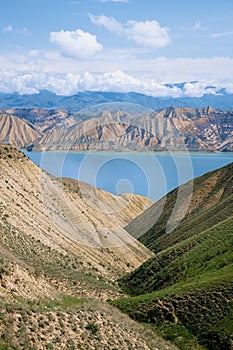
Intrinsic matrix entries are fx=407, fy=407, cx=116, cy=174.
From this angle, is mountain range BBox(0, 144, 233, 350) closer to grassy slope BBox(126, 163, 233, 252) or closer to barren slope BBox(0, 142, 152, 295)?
barren slope BBox(0, 142, 152, 295)

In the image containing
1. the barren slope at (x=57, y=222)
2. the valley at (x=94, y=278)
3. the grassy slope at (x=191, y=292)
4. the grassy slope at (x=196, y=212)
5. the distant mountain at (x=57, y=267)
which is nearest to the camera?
the distant mountain at (x=57, y=267)

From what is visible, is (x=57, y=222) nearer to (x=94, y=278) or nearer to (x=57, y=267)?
(x=94, y=278)

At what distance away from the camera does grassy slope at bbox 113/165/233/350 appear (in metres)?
22.4

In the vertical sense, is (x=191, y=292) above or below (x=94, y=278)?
above

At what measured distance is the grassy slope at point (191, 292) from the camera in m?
22.4

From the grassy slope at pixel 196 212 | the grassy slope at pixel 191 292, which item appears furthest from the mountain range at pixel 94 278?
the grassy slope at pixel 196 212

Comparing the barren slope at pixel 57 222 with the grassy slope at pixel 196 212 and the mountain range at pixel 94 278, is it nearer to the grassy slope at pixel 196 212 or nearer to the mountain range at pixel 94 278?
the mountain range at pixel 94 278

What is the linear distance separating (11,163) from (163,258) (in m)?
21.1

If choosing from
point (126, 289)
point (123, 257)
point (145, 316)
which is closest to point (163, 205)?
point (123, 257)

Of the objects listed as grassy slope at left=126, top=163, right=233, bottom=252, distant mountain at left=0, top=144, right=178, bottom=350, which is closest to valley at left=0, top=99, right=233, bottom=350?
distant mountain at left=0, top=144, right=178, bottom=350

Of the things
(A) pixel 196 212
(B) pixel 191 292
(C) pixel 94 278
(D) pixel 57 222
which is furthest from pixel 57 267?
(A) pixel 196 212

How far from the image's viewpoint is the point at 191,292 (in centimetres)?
2552

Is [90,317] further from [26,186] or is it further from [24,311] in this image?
[26,186]

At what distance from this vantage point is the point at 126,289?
3531cm
